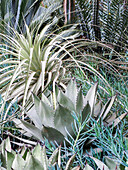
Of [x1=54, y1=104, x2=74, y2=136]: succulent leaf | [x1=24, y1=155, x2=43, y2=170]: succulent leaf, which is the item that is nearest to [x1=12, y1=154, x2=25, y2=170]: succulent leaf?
[x1=24, y1=155, x2=43, y2=170]: succulent leaf

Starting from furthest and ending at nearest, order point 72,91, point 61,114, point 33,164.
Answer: point 72,91, point 61,114, point 33,164

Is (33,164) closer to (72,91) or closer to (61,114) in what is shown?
(61,114)

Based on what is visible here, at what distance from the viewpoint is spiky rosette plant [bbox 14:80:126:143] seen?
0.67 m

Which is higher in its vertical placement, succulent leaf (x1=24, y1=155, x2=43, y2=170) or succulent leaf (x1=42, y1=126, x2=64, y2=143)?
succulent leaf (x1=24, y1=155, x2=43, y2=170)

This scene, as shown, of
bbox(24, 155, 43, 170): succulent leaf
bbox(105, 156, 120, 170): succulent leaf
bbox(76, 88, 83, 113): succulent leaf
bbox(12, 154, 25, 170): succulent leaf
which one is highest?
bbox(76, 88, 83, 113): succulent leaf

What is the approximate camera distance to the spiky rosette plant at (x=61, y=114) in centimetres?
67

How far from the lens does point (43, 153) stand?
0.47 meters

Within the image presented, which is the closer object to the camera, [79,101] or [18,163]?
[18,163]

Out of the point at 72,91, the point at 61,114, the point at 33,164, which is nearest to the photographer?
the point at 33,164

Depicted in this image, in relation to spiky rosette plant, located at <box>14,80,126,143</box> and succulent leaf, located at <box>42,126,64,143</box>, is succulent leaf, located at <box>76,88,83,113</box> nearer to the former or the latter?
spiky rosette plant, located at <box>14,80,126,143</box>

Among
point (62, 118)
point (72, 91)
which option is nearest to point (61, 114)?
point (62, 118)

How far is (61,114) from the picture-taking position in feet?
2.19

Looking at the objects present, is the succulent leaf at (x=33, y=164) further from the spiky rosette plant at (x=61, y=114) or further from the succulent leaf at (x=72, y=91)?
the succulent leaf at (x=72, y=91)

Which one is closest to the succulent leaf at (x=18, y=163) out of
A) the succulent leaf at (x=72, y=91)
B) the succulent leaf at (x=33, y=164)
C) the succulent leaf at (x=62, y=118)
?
the succulent leaf at (x=33, y=164)
